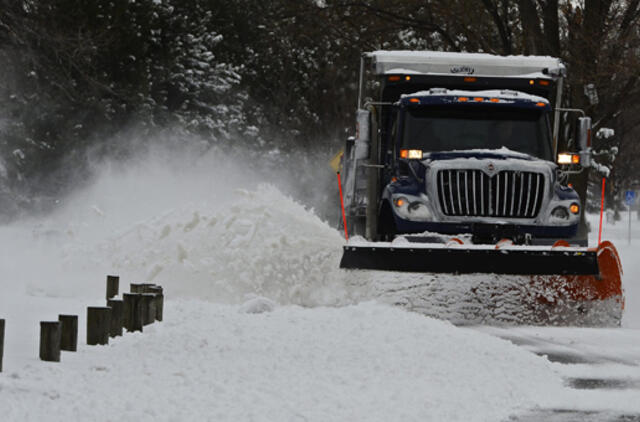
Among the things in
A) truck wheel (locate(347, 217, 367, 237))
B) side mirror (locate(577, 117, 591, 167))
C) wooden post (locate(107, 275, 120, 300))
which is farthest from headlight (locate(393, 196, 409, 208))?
wooden post (locate(107, 275, 120, 300))

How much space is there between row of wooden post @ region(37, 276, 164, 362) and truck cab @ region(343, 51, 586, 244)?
129 inches

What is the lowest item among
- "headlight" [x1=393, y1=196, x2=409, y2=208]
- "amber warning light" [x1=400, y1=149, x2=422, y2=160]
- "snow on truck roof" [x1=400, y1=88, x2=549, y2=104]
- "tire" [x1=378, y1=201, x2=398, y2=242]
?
"tire" [x1=378, y1=201, x2=398, y2=242]

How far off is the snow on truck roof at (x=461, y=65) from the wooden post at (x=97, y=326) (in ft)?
19.5

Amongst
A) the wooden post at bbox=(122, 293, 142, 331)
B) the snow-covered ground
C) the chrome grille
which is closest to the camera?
the snow-covered ground

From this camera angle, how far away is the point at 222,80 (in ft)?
136

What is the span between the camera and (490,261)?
1171 cm

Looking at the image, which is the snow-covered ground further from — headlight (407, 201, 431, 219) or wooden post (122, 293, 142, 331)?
headlight (407, 201, 431, 219)

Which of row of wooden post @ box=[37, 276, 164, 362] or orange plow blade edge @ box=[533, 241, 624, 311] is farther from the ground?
orange plow blade edge @ box=[533, 241, 624, 311]

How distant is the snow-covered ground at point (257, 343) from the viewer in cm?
675

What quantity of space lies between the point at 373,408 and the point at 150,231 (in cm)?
931

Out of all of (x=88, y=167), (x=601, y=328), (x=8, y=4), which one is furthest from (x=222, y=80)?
(x=601, y=328)

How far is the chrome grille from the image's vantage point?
42.3 ft

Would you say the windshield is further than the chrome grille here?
Yes

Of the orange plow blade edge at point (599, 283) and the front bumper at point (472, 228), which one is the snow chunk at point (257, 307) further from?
the orange plow blade edge at point (599, 283)
